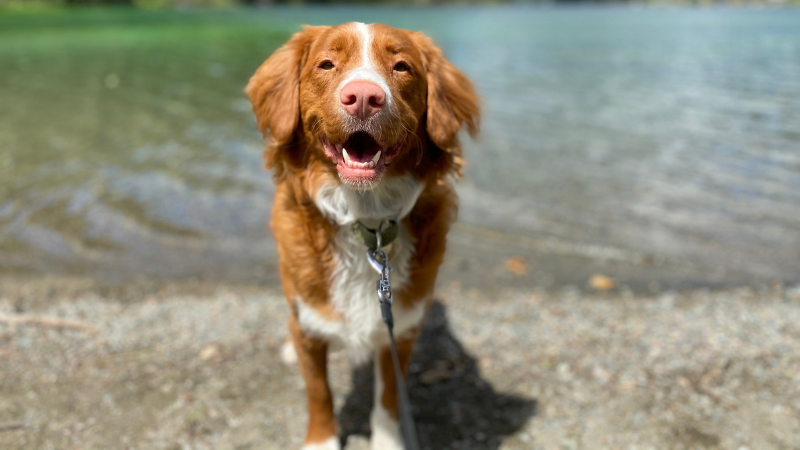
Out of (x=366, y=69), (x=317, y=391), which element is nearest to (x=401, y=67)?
(x=366, y=69)

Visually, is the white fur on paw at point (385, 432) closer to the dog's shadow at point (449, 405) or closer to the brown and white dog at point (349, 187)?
the dog's shadow at point (449, 405)

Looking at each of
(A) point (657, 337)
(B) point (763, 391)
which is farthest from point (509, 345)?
(B) point (763, 391)

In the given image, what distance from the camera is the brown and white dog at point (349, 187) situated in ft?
9.43

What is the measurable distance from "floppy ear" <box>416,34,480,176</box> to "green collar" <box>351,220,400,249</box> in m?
0.49

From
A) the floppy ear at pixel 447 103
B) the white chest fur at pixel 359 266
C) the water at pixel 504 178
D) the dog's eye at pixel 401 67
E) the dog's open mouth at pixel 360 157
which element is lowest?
the water at pixel 504 178

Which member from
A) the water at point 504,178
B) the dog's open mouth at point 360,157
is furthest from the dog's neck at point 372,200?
the water at point 504,178

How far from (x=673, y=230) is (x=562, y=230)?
1.35 m

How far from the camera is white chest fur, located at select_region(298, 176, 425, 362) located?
302cm

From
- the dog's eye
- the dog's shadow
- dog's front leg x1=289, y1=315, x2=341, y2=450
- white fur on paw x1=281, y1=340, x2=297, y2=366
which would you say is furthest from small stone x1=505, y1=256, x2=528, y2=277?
the dog's eye

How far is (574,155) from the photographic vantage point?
1008 cm

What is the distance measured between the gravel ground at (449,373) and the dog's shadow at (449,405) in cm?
1

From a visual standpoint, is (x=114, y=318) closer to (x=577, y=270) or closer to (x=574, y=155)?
(x=577, y=270)

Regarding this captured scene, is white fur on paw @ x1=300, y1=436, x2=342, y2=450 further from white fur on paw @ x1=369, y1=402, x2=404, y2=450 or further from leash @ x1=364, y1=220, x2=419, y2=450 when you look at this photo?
leash @ x1=364, y1=220, x2=419, y2=450

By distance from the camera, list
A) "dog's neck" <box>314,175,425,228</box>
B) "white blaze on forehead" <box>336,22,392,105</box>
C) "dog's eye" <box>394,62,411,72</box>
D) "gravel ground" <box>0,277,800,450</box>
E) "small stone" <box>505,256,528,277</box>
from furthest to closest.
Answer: "small stone" <box>505,256,528,277</box> → "gravel ground" <box>0,277,800,450</box> → "dog's neck" <box>314,175,425,228</box> → "dog's eye" <box>394,62,411,72</box> → "white blaze on forehead" <box>336,22,392,105</box>
